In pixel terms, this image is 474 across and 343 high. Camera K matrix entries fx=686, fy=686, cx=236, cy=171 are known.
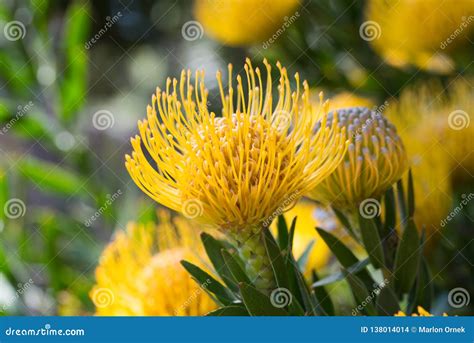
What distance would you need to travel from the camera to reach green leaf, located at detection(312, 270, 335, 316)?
0.60m

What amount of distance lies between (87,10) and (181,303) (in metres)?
0.54

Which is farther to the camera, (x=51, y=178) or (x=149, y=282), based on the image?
(x=51, y=178)

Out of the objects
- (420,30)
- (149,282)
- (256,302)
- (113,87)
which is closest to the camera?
(256,302)

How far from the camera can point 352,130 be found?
578mm

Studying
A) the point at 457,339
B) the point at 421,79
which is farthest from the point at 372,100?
the point at 457,339

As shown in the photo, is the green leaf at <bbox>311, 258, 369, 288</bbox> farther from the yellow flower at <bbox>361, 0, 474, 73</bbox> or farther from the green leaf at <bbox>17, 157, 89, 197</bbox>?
the green leaf at <bbox>17, 157, 89, 197</bbox>

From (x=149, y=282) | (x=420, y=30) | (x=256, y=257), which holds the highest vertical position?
(x=420, y=30)

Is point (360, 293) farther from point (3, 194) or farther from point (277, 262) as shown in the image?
point (3, 194)

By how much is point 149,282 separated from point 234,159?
0.61 ft

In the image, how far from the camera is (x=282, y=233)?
59 cm

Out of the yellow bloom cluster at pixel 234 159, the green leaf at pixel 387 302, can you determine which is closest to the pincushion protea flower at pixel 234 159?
the yellow bloom cluster at pixel 234 159

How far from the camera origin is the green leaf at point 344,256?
590mm

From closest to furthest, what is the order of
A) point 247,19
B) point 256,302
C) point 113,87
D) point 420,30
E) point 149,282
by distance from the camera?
point 256,302
point 149,282
point 420,30
point 247,19
point 113,87

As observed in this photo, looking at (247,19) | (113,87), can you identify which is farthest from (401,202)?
(113,87)
